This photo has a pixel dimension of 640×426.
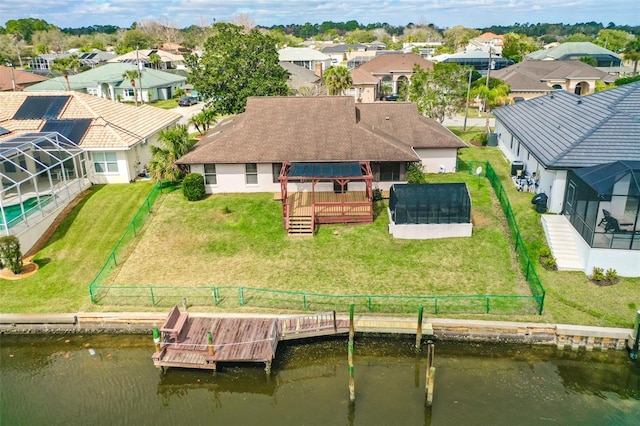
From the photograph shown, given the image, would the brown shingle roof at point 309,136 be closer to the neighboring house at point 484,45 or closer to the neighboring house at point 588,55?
the neighboring house at point 484,45

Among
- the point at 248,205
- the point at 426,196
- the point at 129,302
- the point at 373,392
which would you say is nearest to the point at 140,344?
the point at 129,302

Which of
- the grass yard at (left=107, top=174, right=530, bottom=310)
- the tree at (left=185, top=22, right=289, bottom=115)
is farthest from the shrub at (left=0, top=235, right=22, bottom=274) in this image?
the tree at (left=185, top=22, right=289, bottom=115)

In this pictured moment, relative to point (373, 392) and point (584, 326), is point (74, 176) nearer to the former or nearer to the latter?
point (373, 392)

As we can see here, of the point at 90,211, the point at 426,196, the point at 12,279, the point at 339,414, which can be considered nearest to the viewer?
the point at 339,414

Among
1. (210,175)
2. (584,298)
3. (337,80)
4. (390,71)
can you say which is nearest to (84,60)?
(390,71)

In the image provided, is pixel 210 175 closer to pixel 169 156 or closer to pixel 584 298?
pixel 169 156

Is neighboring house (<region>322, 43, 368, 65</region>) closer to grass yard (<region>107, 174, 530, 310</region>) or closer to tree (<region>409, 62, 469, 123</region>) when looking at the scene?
tree (<region>409, 62, 469, 123</region>)

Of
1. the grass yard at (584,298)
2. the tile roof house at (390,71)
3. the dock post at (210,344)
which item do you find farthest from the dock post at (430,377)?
the tile roof house at (390,71)
